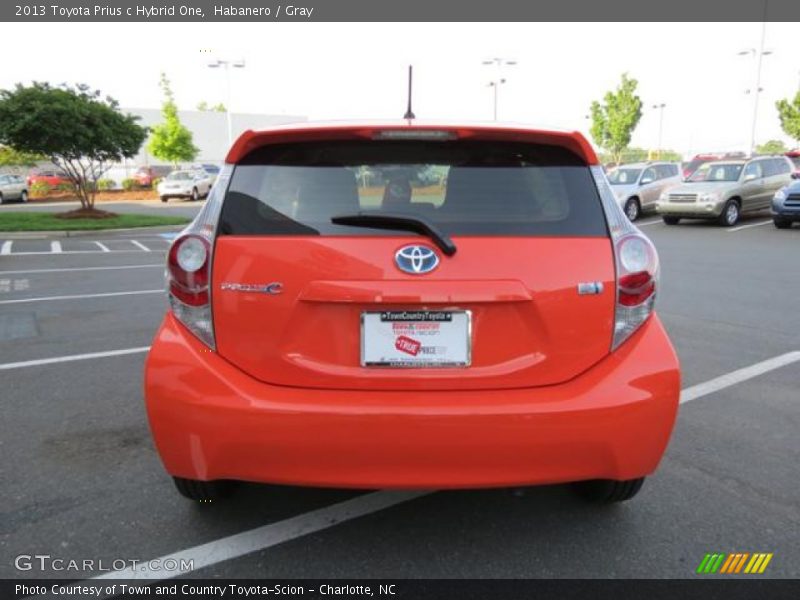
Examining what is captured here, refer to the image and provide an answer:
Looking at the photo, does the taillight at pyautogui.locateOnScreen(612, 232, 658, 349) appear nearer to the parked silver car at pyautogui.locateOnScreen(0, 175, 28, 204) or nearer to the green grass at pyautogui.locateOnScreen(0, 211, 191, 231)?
the green grass at pyautogui.locateOnScreen(0, 211, 191, 231)

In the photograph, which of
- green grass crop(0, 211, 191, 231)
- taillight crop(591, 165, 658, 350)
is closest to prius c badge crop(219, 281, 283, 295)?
taillight crop(591, 165, 658, 350)

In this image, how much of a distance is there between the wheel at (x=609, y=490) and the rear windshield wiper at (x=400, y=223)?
4.08ft

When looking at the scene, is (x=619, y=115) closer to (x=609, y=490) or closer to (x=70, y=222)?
(x=70, y=222)

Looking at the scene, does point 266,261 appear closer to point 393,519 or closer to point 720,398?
point 393,519

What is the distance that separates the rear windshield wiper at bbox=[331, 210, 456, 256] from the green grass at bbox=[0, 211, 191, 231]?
1657cm

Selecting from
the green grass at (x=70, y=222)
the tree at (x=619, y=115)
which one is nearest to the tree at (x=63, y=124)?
the green grass at (x=70, y=222)

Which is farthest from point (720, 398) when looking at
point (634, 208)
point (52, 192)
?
point (52, 192)

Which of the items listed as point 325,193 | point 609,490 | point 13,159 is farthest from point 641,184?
point 13,159

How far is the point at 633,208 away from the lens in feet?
66.4

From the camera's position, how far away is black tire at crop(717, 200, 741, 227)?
56.4 feet

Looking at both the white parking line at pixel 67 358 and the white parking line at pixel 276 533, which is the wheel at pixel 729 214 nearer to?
the white parking line at pixel 67 358

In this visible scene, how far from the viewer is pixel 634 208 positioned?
2030 centimetres

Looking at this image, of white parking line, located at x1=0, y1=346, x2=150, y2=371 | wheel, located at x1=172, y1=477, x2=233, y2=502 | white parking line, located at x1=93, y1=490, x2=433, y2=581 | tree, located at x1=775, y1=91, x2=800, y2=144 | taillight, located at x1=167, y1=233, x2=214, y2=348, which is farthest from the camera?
tree, located at x1=775, y1=91, x2=800, y2=144

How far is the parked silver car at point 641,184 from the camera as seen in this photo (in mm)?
20125
